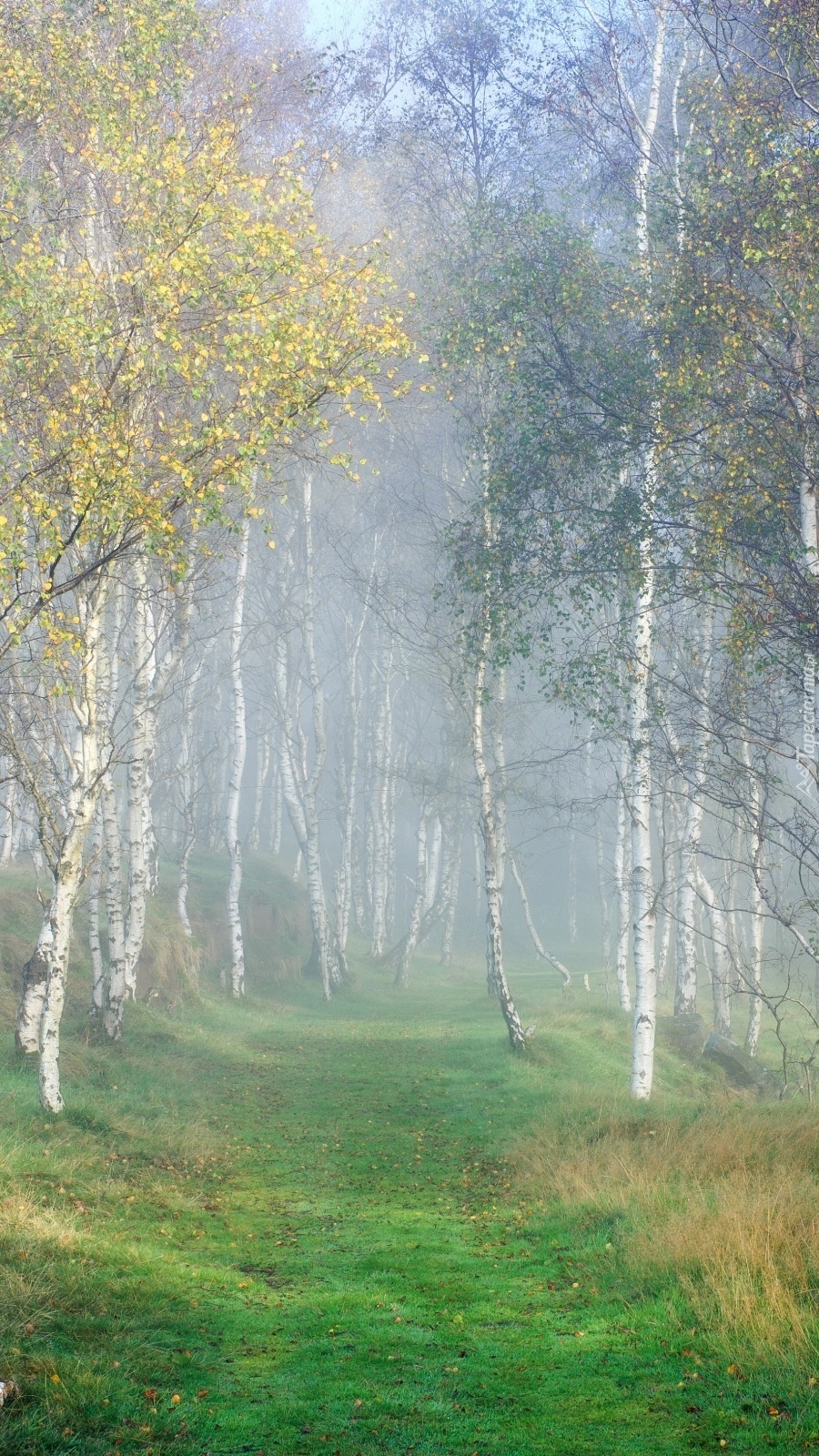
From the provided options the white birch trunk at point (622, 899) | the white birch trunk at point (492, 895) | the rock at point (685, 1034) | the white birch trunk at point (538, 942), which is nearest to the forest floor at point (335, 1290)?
the white birch trunk at point (492, 895)

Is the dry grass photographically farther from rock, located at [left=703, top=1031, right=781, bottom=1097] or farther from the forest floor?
rock, located at [left=703, top=1031, right=781, bottom=1097]

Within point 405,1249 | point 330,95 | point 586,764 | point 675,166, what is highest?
point 330,95

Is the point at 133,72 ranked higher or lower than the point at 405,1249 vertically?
higher

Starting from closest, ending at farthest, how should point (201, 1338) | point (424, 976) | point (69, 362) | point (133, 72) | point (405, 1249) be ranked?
point (201, 1338)
point (405, 1249)
point (69, 362)
point (133, 72)
point (424, 976)

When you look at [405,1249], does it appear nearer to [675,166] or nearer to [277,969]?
[675,166]

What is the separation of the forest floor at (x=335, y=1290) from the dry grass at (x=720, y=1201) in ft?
0.39

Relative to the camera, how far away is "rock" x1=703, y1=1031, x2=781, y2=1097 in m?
20.1

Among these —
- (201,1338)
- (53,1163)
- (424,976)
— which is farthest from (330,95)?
(424,976)

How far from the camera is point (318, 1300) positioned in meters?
7.76

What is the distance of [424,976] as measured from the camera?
1421 inches

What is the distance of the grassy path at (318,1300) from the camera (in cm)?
569

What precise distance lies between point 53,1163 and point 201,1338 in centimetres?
341

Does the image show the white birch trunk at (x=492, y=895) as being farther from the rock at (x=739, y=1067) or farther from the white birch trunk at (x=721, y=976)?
the white birch trunk at (x=721, y=976)

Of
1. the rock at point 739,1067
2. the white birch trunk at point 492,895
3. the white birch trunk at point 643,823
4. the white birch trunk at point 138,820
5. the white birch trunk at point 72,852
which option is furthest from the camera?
the rock at point 739,1067
